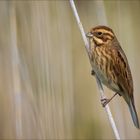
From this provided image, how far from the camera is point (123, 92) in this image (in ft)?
15.8

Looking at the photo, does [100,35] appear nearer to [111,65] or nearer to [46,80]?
[111,65]

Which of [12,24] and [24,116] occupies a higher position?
[12,24]

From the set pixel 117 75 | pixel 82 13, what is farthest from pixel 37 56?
pixel 82 13

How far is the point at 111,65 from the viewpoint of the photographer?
4820 mm

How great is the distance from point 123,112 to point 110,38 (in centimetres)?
77

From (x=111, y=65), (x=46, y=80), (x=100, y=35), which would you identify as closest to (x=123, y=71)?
(x=111, y=65)

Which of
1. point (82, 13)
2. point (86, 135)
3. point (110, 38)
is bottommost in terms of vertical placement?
point (86, 135)

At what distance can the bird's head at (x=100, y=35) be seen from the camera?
182 inches

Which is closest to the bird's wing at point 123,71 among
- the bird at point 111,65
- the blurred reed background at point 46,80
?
the bird at point 111,65

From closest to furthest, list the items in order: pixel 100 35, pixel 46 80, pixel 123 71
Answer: pixel 100 35 < pixel 123 71 < pixel 46 80

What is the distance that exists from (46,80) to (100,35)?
0.46 m

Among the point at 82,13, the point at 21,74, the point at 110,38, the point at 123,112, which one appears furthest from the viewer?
the point at 82,13

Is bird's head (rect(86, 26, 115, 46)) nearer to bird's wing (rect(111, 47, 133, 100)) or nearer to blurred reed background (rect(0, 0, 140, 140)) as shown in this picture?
bird's wing (rect(111, 47, 133, 100))

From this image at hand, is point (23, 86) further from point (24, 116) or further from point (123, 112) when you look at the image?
point (123, 112)
